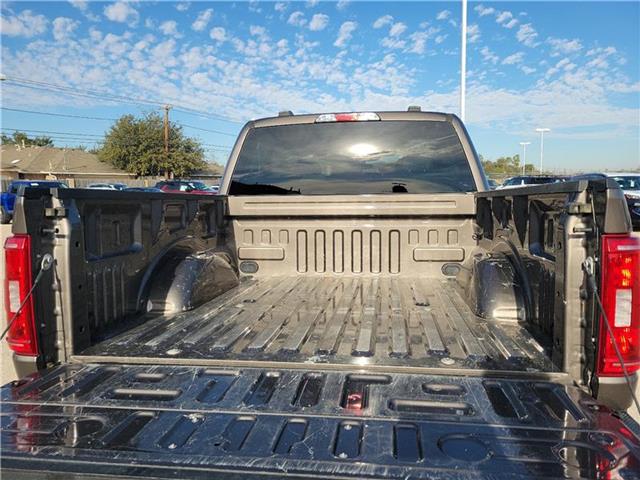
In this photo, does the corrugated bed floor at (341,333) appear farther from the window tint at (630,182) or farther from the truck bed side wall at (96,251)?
the window tint at (630,182)

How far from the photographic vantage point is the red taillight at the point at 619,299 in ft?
6.31

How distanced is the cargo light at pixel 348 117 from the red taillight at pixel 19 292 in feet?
8.72

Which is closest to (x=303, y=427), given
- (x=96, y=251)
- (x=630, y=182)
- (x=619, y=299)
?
(x=619, y=299)

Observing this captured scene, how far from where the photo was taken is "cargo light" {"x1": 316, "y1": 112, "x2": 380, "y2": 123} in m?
4.21

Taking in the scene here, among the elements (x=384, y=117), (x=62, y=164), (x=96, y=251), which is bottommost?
(x=96, y=251)

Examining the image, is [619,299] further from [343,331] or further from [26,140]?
[26,140]

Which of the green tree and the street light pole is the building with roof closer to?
the green tree

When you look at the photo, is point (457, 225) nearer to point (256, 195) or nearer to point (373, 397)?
point (256, 195)

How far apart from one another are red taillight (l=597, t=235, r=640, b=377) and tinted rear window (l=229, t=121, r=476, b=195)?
87.7 inches

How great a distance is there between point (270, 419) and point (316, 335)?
0.94m

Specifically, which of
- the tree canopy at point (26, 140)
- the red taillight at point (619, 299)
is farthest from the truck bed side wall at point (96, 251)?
the tree canopy at point (26, 140)

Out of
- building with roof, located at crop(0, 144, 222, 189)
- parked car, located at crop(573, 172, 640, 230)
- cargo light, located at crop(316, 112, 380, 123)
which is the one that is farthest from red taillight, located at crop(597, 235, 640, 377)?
building with roof, located at crop(0, 144, 222, 189)

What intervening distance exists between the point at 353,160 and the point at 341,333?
2009mm

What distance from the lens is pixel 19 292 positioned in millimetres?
2262
